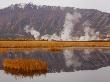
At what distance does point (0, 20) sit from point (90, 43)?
1.78 m

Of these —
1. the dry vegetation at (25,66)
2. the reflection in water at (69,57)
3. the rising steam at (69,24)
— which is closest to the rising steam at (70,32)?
the rising steam at (69,24)

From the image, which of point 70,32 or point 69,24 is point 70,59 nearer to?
point 70,32

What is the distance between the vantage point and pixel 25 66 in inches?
335

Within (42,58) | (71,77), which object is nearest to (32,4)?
(42,58)

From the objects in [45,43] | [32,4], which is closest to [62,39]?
[45,43]

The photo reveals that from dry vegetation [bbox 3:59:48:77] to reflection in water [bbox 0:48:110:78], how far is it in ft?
0.23

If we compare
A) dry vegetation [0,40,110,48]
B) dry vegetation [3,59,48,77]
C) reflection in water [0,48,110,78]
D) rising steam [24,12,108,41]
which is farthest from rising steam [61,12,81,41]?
dry vegetation [3,59,48,77]

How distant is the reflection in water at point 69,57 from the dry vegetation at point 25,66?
71 millimetres

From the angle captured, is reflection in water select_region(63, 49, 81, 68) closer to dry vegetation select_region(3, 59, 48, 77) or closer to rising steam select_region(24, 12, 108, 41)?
rising steam select_region(24, 12, 108, 41)

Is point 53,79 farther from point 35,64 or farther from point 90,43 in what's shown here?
point 90,43

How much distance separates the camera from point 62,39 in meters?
8.49

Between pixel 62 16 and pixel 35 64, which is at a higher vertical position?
pixel 62 16

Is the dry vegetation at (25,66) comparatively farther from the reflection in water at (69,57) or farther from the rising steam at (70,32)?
the rising steam at (70,32)

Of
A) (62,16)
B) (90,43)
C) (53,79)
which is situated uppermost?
(62,16)
